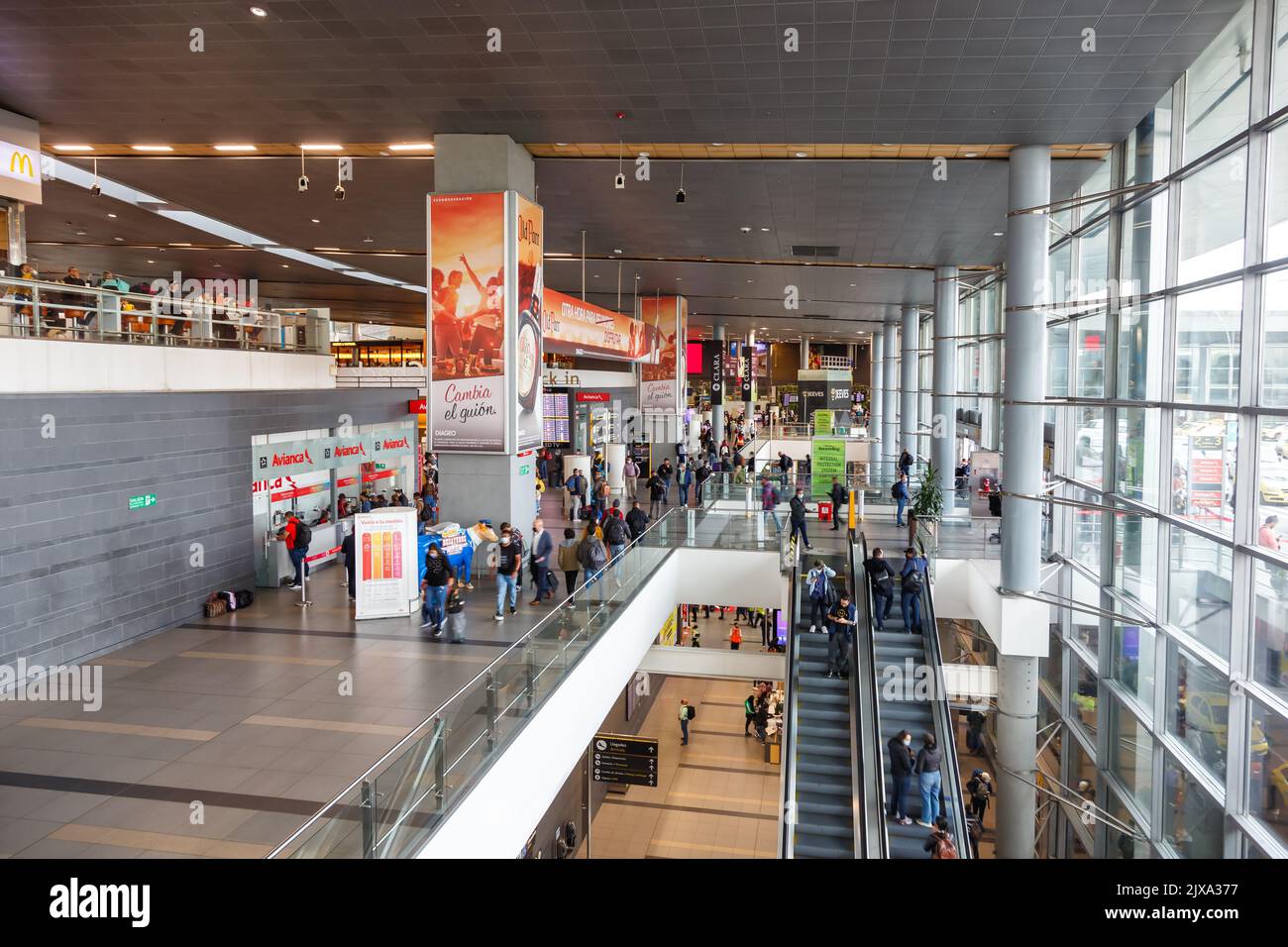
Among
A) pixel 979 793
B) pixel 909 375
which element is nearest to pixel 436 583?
pixel 979 793

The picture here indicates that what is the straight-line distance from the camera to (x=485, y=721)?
6.68 m

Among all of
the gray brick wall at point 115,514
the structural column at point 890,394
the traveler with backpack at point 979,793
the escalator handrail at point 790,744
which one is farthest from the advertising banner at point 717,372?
the gray brick wall at point 115,514

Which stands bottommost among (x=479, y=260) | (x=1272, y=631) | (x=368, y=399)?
(x=1272, y=631)

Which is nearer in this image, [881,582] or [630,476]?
[881,582]

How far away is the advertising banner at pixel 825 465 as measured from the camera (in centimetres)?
2234

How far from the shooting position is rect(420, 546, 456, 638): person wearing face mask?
32.4ft

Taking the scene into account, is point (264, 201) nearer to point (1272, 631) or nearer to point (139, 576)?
point (139, 576)

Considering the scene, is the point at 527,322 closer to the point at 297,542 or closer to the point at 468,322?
the point at 468,322

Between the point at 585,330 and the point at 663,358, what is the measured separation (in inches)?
569

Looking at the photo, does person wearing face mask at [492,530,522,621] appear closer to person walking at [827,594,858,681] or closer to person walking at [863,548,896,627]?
person walking at [827,594,858,681]

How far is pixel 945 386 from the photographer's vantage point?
74.0 feet

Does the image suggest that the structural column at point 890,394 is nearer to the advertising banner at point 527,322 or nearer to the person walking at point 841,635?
the person walking at point 841,635
